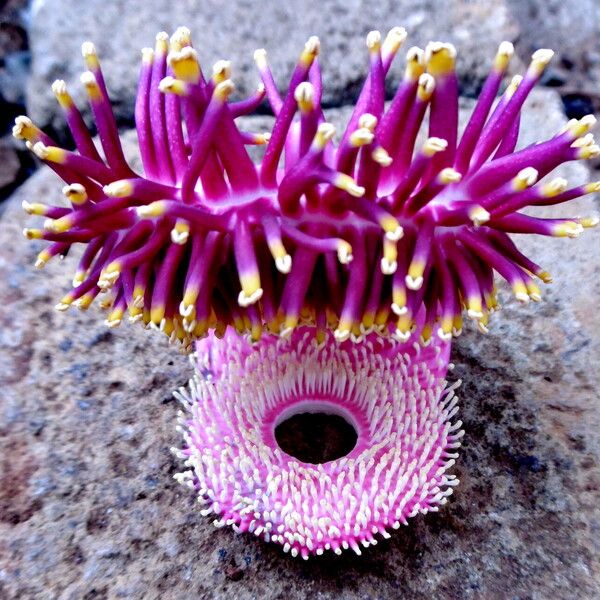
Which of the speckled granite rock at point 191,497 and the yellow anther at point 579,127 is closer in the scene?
the yellow anther at point 579,127

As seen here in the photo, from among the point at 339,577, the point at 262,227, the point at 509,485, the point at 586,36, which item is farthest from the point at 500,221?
the point at 586,36

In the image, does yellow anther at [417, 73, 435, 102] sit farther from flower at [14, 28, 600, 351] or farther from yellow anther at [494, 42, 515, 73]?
yellow anther at [494, 42, 515, 73]

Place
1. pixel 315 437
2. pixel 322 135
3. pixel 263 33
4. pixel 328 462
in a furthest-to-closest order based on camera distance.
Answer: pixel 263 33
pixel 315 437
pixel 328 462
pixel 322 135

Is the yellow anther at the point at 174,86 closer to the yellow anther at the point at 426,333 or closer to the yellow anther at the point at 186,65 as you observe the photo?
the yellow anther at the point at 186,65

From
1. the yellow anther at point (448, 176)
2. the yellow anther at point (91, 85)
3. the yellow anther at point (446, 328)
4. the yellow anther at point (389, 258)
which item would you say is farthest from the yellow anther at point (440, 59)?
the yellow anther at point (91, 85)

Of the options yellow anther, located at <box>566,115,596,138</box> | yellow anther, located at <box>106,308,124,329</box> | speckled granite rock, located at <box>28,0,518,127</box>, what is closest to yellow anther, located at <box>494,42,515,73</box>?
yellow anther, located at <box>566,115,596,138</box>

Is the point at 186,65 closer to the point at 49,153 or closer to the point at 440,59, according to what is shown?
the point at 49,153

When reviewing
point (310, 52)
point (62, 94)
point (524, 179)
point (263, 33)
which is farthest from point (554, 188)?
point (263, 33)
